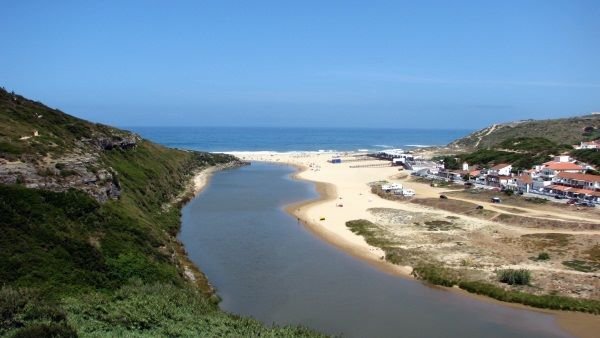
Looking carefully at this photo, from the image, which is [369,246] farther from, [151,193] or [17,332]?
[17,332]

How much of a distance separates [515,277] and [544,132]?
389 ft

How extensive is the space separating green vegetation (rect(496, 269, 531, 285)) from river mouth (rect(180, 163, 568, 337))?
3.03 meters

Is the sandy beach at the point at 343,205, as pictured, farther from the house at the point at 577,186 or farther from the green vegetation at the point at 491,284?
the house at the point at 577,186

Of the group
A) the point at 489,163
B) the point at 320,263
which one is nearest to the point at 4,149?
the point at 320,263

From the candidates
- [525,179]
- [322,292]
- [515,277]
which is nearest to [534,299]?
[515,277]

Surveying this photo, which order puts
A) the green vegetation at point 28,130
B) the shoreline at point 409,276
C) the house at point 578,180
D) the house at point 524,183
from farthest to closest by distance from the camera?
the house at point 524,183 < the house at point 578,180 < the green vegetation at point 28,130 < the shoreline at point 409,276

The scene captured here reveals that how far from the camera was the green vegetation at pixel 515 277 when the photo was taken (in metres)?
30.6

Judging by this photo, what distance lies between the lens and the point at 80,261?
24.6 m

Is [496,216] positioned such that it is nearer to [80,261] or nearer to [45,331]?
[80,261]

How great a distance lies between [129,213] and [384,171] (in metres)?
72.1

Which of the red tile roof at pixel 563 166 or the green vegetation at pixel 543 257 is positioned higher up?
the red tile roof at pixel 563 166

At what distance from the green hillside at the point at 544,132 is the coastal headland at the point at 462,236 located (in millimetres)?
69825

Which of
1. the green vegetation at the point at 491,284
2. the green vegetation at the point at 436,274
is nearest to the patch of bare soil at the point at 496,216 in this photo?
the green vegetation at the point at 491,284

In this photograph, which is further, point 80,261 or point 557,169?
point 557,169
